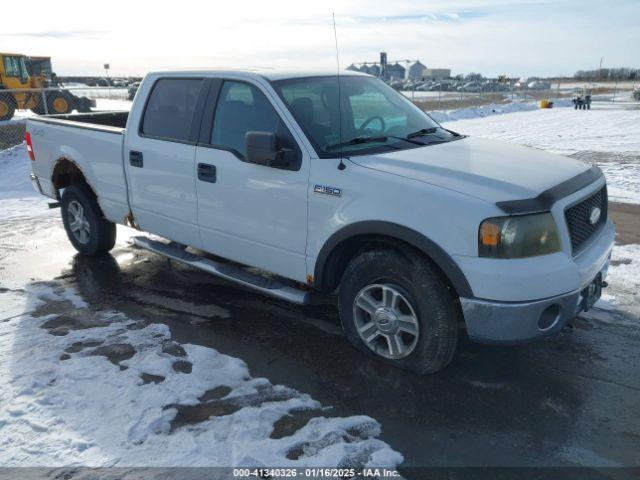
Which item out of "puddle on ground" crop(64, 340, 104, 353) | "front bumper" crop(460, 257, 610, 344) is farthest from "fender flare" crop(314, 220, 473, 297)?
"puddle on ground" crop(64, 340, 104, 353)

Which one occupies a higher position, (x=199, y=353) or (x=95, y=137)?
(x=95, y=137)

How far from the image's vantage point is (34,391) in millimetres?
3576

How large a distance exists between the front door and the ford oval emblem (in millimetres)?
1956

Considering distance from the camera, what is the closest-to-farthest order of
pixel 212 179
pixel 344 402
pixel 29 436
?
pixel 29 436 → pixel 344 402 → pixel 212 179

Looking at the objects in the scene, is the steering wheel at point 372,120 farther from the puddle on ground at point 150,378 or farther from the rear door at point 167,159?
the puddle on ground at point 150,378

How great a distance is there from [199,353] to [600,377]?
2782mm

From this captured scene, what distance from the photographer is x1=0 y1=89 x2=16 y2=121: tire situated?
70.4 feet

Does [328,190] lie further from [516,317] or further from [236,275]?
[516,317]

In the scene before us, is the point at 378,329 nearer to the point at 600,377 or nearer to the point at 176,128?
the point at 600,377

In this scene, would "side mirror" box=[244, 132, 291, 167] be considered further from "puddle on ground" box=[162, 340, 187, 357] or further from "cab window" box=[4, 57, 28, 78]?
"cab window" box=[4, 57, 28, 78]

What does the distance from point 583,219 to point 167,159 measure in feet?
10.9

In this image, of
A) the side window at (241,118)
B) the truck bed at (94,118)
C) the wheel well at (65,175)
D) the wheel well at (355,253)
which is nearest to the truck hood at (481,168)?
the wheel well at (355,253)

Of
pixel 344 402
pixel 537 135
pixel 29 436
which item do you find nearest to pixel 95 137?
pixel 29 436

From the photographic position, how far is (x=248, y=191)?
4207 millimetres
